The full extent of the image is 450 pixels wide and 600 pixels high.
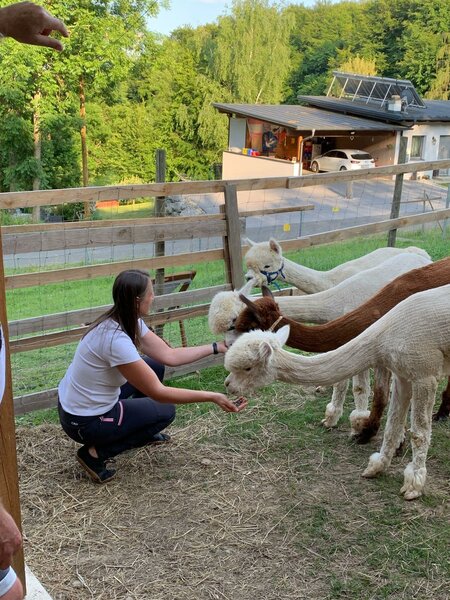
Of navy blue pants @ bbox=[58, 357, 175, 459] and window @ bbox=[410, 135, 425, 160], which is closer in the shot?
navy blue pants @ bbox=[58, 357, 175, 459]

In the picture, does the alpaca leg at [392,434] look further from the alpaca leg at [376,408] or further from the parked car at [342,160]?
the parked car at [342,160]

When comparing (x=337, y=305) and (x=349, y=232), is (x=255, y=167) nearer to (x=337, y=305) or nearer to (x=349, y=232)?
(x=349, y=232)

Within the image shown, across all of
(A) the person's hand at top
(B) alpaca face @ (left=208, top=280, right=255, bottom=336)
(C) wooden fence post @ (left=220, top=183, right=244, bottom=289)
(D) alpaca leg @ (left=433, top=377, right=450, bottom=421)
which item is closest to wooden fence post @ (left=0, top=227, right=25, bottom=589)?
(A) the person's hand at top

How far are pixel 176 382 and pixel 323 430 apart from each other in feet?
4.87

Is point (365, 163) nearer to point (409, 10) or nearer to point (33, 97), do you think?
point (33, 97)

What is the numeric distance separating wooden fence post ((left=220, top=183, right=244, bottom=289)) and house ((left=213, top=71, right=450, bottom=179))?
23.0 m

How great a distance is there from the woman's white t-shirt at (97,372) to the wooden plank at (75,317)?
1.00 m

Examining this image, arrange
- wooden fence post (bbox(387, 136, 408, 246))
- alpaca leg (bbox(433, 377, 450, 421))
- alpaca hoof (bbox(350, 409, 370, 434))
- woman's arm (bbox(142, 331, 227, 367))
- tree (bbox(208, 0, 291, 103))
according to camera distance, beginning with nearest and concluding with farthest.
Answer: woman's arm (bbox(142, 331, 227, 367))
alpaca hoof (bbox(350, 409, 370, 434))
alpaca leg (bbox(433, 377, 450, 421))
wooden fence post (bbox(387, 136, 408, 246))
tree (bbox(208, 0, 291, 103))

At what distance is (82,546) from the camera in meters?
3.38

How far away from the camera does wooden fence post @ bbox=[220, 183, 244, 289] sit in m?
5.90

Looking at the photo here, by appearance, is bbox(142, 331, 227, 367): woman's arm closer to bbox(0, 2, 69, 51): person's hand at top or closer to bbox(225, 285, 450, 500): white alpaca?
bbox(225, 285, 450, 500): white alpaca

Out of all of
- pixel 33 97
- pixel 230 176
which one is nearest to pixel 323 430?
pixel 33 97

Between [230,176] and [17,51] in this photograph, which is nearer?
[17,51]

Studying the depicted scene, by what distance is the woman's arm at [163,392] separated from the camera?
355 centimetres
